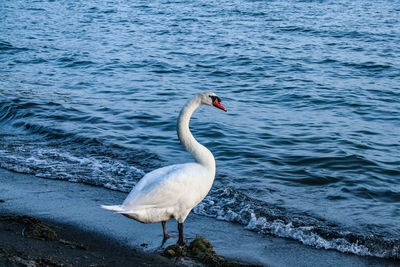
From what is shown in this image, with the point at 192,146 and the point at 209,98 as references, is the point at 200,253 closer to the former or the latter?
the point at 192,146

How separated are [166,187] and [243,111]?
606 centimetres

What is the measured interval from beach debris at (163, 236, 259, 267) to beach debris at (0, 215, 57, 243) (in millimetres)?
1092

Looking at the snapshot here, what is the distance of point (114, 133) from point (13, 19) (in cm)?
1717

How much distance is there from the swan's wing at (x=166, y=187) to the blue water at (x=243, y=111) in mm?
1076

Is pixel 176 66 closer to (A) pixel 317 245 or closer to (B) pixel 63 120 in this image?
(B) pixel 63 120

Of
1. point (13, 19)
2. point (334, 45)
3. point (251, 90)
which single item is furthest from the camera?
point (13, 19)

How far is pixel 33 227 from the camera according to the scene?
193 inches

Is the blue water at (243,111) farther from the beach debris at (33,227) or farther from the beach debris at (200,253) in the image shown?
the beach debris at (33,227)

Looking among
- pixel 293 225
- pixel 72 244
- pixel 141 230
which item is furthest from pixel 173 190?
pixel 293 225

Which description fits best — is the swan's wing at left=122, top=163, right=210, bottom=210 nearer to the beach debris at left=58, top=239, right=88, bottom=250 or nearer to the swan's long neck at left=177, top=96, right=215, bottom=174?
the swan's long neck at left=177, top=96, right=215, bottom=174

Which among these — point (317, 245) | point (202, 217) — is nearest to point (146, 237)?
point (202, 217)

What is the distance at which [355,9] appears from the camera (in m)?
22.2

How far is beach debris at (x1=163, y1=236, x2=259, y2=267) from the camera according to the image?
4.61 m

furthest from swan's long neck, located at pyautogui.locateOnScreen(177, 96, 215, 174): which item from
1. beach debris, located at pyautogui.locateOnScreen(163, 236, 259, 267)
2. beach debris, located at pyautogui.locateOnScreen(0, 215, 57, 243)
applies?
beach debris, located at pyautogui.locateOnScreen(0, 215, 57, 243)
